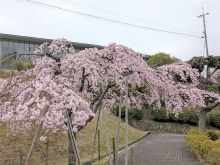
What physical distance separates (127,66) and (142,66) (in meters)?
0.50

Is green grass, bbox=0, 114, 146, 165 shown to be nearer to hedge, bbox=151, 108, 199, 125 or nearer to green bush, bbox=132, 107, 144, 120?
green bush, bbox=132, 107, 144, 120

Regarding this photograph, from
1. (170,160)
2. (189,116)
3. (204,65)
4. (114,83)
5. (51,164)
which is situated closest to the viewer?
(114,83)

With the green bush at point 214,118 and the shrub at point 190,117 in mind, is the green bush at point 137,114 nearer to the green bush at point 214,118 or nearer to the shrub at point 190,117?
the shrub at point 190,117

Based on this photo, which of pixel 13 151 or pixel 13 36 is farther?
pixel 13 36

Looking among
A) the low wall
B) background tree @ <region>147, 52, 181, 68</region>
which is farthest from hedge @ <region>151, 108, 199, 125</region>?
background tree @ <region>147, 52, 181, 68</region>

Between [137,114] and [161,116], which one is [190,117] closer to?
[161,116]

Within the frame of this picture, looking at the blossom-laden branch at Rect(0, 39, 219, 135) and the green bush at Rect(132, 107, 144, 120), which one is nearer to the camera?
the blossom-laden branch at Rect(0, 39, 219, 135)

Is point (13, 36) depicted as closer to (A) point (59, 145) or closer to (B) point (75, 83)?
(A) point (59, 145)

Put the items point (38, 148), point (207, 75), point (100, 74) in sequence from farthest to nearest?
point (207, 75)
point (38, 148)
point (100, 74)

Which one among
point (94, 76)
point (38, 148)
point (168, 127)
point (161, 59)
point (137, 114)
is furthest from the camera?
point (161, 59)

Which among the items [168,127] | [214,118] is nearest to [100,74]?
[168,127]

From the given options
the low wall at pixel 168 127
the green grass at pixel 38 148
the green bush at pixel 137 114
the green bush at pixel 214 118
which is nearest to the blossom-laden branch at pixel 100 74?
the green grass at pixel 38 148

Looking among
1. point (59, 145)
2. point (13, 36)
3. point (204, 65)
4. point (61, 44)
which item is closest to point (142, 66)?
point (61, 44)

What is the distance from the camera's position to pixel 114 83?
8.01m
